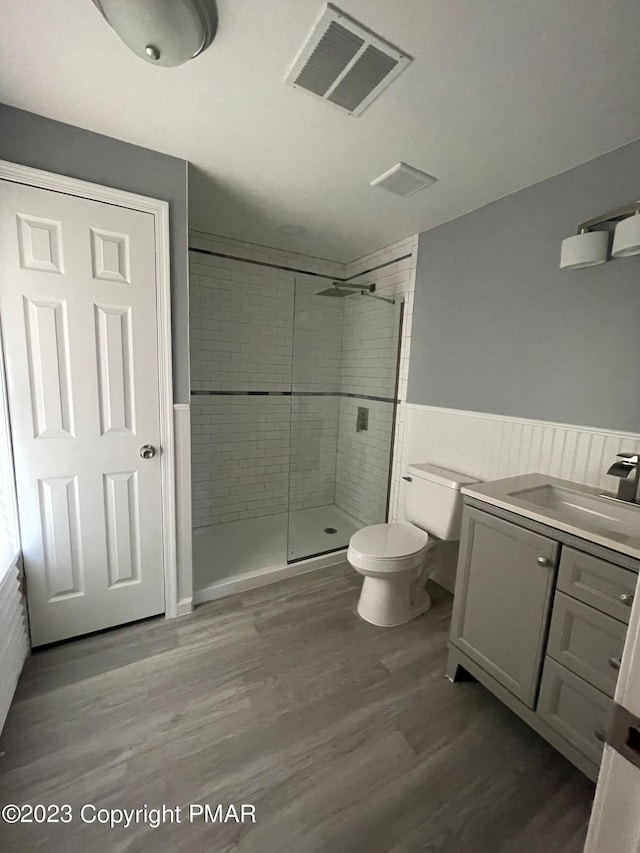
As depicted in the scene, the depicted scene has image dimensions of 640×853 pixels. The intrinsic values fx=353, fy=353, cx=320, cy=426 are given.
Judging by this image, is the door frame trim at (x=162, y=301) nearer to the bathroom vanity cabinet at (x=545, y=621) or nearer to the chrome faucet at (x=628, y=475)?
the bathroom vanity cabinet at (x=545, y=621)

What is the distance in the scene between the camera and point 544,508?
53.4 inches

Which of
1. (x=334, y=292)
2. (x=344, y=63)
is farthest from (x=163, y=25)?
(x=334, y=292)

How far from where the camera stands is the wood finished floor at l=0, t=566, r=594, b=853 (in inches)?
43.3

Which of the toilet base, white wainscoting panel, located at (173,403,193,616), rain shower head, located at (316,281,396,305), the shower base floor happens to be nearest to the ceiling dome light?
white wainscoting panel, located at (173,403,193,616)

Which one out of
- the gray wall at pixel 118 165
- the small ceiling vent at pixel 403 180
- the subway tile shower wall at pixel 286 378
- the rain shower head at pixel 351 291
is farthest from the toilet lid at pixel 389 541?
the small ceiling vent at pixel 403 180

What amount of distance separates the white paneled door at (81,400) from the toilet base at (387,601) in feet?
4.03

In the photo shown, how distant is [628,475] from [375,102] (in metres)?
1.71

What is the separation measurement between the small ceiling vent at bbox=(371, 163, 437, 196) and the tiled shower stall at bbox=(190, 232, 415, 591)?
0.78 metres

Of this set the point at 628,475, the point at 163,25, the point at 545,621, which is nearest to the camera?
the point at 163,25

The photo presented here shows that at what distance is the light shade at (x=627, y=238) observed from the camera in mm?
1273

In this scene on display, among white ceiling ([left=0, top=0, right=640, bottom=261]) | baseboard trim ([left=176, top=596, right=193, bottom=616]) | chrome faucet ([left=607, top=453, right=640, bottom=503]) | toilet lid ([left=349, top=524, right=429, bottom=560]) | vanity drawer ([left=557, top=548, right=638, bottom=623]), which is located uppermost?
white ceiling ([left=0, top=0, right=640, bottom=261])

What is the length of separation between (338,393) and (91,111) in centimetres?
217

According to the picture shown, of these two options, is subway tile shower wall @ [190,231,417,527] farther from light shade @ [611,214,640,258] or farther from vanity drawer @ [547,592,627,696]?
vanity drawer @ [547,592,627,696]

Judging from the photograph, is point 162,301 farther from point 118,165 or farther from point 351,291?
point 351,291
